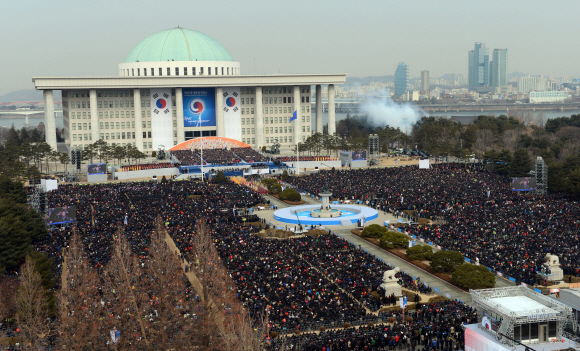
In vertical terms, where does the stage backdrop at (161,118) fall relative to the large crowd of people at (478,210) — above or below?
above

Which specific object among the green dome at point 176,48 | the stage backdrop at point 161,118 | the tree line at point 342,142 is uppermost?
the green dome at point 176,48

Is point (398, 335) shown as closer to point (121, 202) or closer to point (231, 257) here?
point (231, 257)

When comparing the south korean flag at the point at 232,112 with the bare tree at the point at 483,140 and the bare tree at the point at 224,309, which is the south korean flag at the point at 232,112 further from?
the bare tree at the point at 224,309

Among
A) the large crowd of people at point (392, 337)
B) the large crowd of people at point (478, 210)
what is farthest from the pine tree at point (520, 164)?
the large crowd of people at point (392, 337)

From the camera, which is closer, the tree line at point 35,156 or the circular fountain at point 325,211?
the circular fountain at point 325,211

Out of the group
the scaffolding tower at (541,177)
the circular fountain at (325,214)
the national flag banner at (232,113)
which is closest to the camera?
the circular fountain at (325,214)
